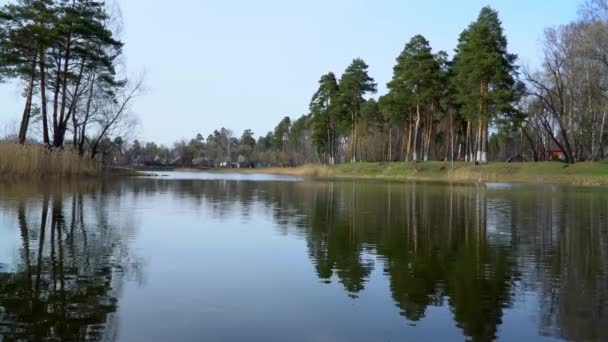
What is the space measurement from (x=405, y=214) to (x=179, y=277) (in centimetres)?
994

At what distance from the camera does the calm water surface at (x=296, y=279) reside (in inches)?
200

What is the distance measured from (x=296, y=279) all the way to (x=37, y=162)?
26424 mm

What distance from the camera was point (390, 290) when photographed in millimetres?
6633

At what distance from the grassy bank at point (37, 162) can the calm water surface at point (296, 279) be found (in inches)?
628

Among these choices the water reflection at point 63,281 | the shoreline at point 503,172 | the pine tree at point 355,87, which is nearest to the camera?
the water reflection at point 63,281

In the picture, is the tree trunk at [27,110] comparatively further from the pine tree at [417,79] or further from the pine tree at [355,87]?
the pine tree at [355,87]

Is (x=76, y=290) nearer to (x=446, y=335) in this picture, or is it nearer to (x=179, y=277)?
(x=179, y=277)

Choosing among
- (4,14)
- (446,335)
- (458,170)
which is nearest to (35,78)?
(4,14)

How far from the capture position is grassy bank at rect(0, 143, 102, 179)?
91.5 ft

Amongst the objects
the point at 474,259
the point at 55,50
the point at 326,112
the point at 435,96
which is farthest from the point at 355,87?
the point at 474,259

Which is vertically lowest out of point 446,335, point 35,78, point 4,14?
point 446,335

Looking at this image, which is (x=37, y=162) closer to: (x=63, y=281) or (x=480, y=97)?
(x=63, y=281)

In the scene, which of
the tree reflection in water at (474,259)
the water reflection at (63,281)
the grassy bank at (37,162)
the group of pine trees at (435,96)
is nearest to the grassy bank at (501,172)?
the group of pine trees at (435,96)

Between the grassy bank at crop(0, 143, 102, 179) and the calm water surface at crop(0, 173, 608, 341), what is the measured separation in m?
16.0
